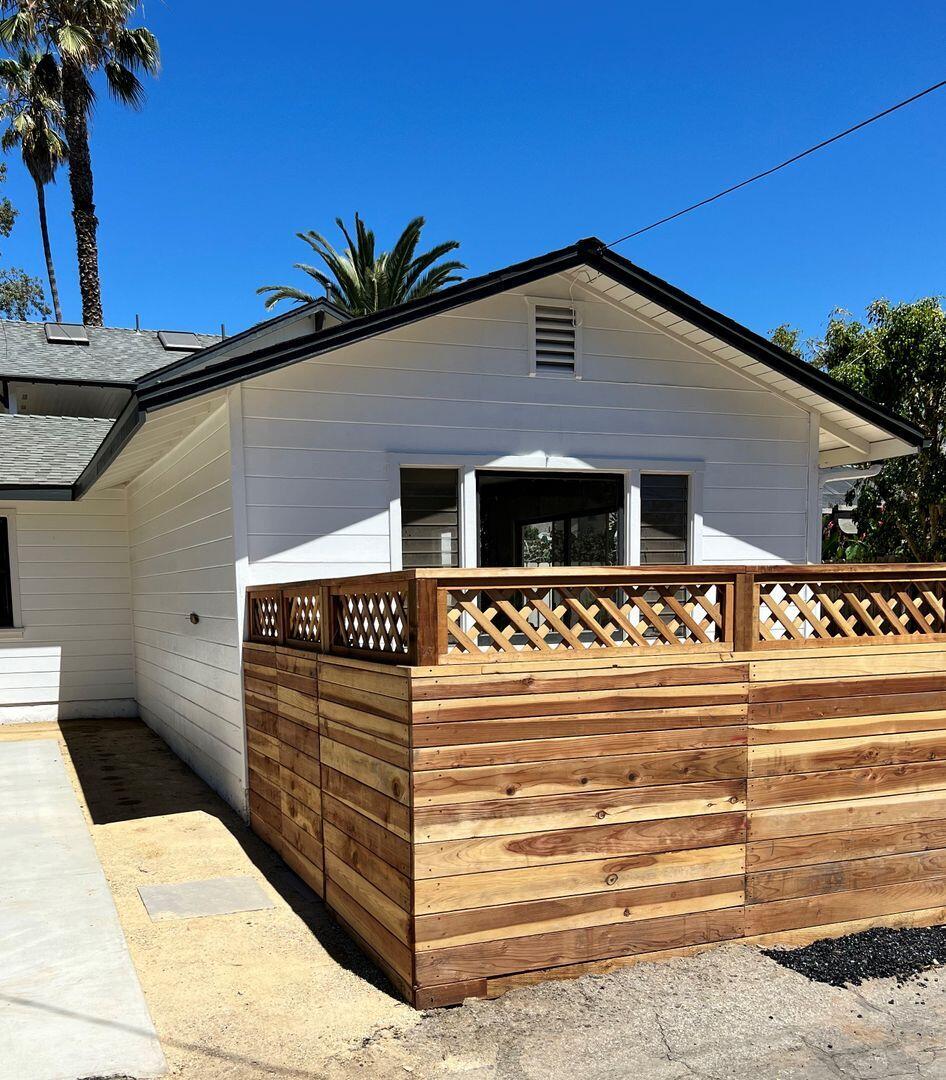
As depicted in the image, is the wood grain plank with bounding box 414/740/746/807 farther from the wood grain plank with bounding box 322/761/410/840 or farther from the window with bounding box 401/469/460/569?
the window with bounding box 401/469/460/569

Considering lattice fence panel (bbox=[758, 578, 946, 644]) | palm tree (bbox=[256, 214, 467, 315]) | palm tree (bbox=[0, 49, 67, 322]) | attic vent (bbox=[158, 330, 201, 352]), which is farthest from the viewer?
palm tree (bbox=[0, 49, 67, 322])

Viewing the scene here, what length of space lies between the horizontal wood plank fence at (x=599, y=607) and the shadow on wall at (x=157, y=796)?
1413 mm

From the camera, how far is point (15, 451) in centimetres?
1076

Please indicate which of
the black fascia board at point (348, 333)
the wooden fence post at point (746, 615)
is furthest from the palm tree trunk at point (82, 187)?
the wooden fence post at point (746, 615)

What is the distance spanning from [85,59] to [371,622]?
21.2 m

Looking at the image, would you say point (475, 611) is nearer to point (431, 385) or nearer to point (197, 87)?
point (431, 385)

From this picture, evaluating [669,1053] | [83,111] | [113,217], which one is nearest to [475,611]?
[669,1053]

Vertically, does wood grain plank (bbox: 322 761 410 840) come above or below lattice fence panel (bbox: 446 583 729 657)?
below

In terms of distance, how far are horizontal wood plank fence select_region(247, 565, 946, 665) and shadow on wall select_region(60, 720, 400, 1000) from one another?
1.41m

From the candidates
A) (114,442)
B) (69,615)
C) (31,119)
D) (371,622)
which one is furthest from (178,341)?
(31,119)

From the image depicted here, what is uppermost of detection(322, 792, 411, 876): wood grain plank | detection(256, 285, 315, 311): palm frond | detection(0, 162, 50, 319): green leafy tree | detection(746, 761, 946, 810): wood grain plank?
detection(0, 162, 50, 319): green leafy tree

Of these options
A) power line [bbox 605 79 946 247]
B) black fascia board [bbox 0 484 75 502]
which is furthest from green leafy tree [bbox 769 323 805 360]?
black fascia board [bbox 0 484 75 502]

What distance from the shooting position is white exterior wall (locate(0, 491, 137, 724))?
1023 centimetres

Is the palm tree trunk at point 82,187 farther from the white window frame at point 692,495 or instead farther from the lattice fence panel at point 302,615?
the lattice fence panel at point 302,615
